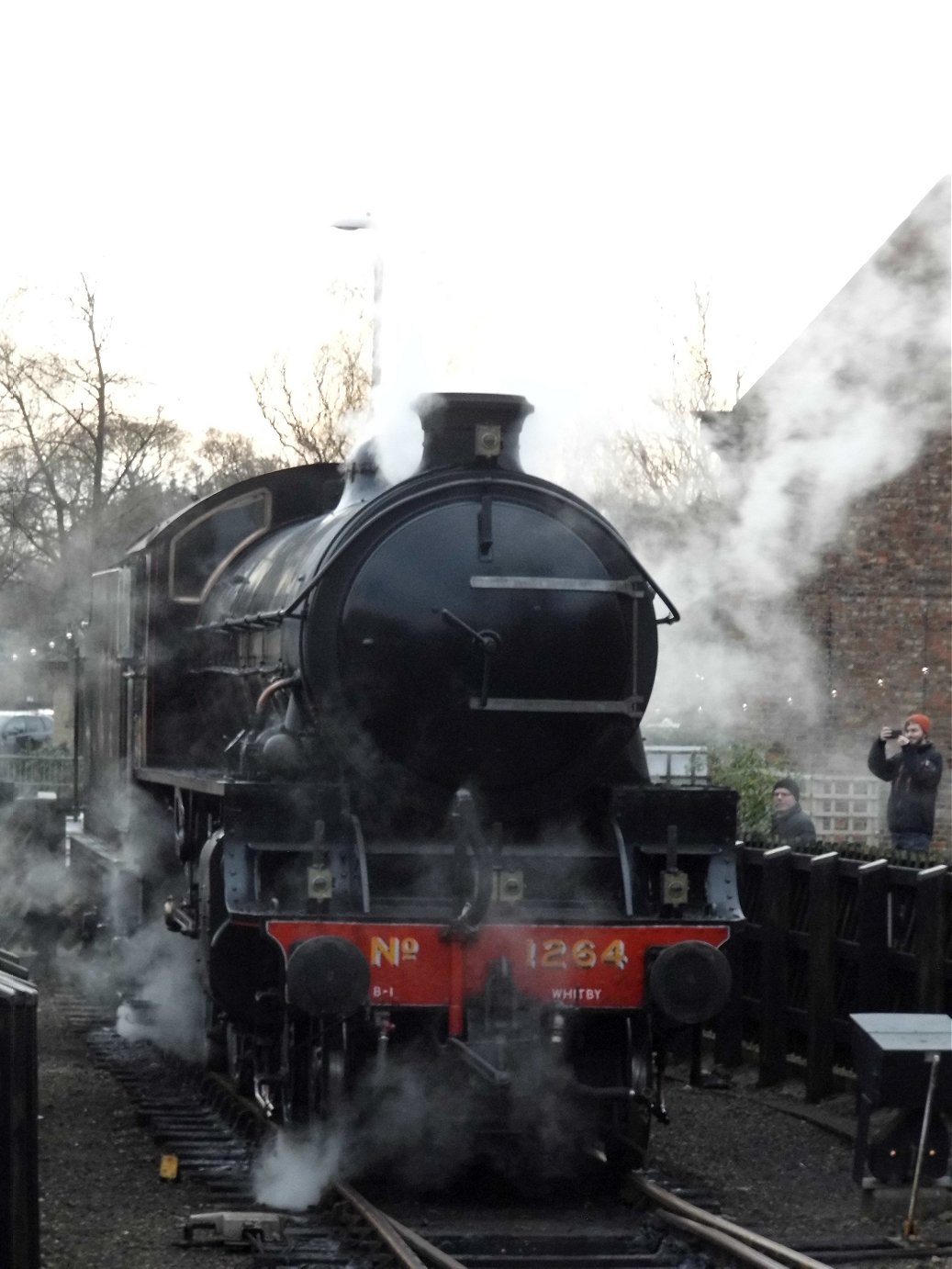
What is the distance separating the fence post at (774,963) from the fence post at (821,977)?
0.67 ft

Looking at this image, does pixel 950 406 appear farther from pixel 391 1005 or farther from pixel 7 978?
pixel 7 978

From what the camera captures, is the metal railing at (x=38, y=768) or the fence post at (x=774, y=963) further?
the metal railing at (x=38, y=768)

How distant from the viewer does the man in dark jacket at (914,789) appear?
34.4 ft

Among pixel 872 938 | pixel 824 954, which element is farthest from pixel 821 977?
pixel 872 938

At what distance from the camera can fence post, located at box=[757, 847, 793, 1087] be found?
9312mm

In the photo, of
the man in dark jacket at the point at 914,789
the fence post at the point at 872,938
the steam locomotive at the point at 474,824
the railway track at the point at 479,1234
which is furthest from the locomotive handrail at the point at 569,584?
the man in dark jacket at the point at 914,789

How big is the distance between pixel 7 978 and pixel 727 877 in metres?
2.79

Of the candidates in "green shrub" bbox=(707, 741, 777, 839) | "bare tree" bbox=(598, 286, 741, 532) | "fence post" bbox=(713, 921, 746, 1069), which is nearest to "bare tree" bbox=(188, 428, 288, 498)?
"bare tree" bbox=(598, 286, 741, 532)

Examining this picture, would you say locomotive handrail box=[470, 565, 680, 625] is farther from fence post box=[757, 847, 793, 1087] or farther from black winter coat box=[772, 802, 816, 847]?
black winter coat box=[772, 802, 816, 847]

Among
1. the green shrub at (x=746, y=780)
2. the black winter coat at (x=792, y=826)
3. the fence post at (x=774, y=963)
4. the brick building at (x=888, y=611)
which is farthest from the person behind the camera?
the brick building at (x=888, y=611)

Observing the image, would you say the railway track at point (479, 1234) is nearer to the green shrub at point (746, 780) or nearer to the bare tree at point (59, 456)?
the green shrub at point (746, 780)

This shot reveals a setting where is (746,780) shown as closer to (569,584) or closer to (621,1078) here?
(621,1078)

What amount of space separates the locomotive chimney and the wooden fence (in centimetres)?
224

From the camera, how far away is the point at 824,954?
8.99 meters
